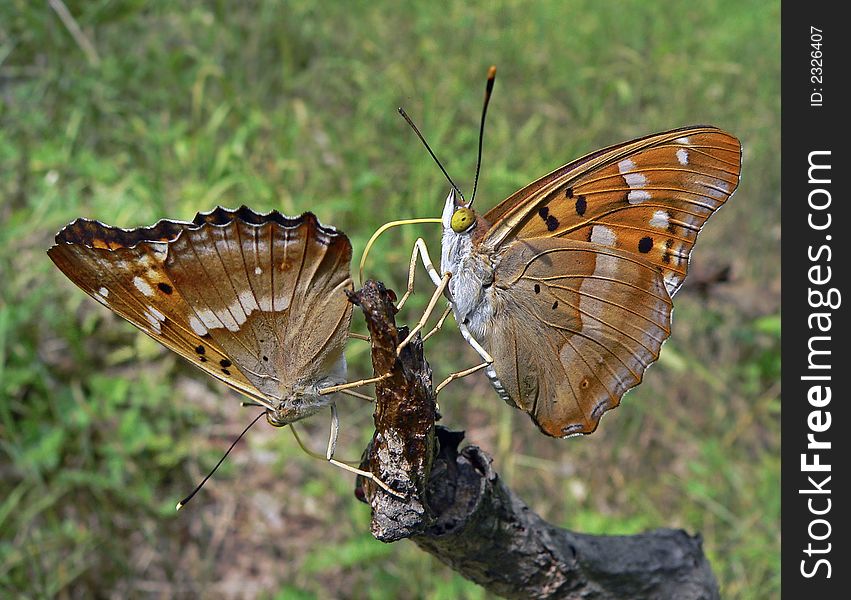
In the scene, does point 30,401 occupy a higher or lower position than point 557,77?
lower

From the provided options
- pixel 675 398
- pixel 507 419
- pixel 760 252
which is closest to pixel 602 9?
pixel 760 252

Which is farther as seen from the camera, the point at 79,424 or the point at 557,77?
the point at 557,77

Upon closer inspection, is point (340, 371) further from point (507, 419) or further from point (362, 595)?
point (507, 419)

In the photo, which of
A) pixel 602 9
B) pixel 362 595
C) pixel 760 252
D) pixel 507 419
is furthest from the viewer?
pixel 602 9

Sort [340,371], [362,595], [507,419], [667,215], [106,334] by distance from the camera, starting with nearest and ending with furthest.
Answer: [340,371]
[667,215]
[362,595]
[106,334]
[507,419]

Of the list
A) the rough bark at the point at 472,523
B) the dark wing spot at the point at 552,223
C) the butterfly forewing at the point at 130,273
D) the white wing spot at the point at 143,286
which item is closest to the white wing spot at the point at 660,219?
the dark wing spot at the point at 552,223

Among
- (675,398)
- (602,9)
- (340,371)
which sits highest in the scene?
(602,9)

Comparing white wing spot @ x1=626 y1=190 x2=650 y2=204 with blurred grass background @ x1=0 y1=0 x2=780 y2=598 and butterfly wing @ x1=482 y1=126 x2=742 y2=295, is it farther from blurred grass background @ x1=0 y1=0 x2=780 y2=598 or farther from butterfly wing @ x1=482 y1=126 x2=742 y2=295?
blurred grass background @ x1=0 y1=0 x2=780 y2=598
